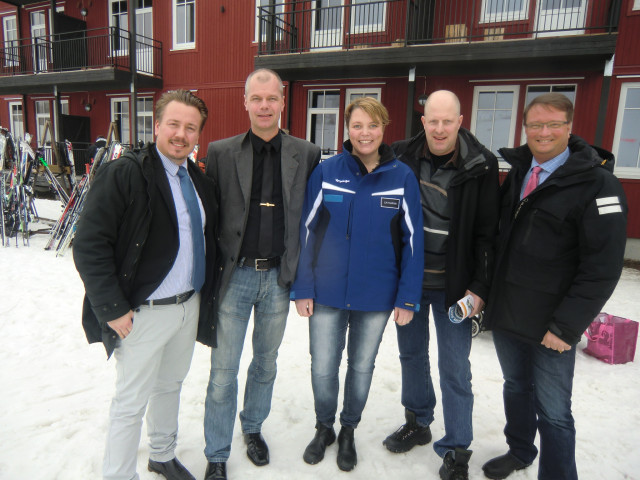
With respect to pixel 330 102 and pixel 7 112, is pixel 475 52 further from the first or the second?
pixel 7 112

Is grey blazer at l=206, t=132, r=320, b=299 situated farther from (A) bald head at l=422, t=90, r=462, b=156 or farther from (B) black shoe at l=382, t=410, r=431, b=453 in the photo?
(B) black shoe at l=382, t=410, r=431, b=453

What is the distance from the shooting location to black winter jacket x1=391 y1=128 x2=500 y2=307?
84.4 inches

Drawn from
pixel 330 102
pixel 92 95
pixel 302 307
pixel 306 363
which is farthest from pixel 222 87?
pixel 302 307

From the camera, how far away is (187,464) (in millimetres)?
2348

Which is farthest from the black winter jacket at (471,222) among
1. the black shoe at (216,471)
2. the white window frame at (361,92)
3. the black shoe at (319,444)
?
the white window frame at (361,92)

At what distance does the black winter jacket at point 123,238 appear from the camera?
5.59ft

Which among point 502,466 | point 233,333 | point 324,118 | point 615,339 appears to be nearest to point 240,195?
point 233,333

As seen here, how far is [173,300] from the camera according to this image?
1951 millimetres

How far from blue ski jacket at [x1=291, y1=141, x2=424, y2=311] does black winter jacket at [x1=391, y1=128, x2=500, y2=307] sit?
0.18 m

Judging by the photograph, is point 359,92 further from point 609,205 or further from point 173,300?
point 173,300

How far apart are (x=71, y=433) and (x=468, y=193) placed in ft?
8.93

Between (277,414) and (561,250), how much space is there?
2.06 m

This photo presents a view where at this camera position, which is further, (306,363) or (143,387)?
(306,363)

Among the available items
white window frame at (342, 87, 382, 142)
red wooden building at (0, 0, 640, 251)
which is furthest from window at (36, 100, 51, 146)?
white window frame at (342, 87, 382, 142)
